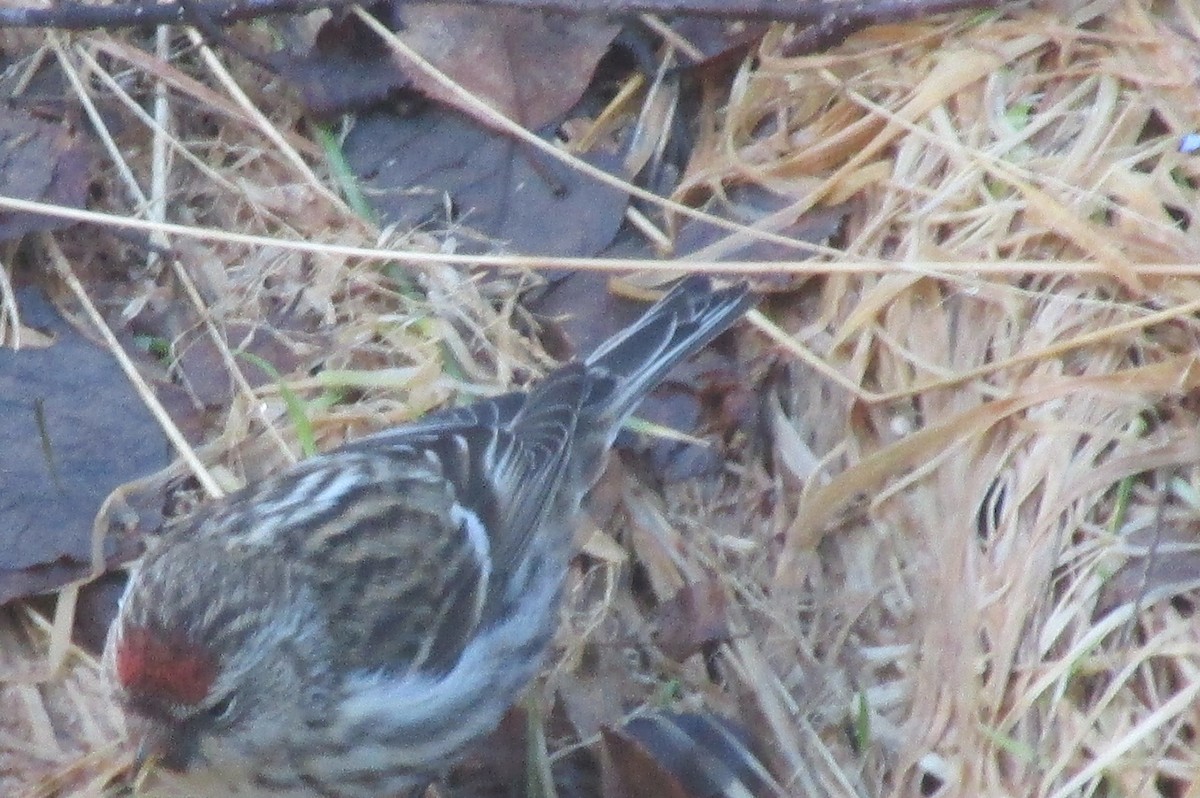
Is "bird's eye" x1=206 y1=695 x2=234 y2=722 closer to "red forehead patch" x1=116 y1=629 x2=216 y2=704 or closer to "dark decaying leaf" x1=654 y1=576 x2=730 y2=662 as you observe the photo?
"red forehead patch" x1=116 y1=629 x2=216 y2=704

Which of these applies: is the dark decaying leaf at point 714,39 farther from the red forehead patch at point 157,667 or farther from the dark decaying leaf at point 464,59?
the red forehead patch at point 157,667

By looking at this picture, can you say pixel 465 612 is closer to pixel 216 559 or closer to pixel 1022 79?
pixel 216 559

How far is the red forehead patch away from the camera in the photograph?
2811mm

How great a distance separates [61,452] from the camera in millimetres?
3607

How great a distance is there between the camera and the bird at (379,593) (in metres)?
2.91

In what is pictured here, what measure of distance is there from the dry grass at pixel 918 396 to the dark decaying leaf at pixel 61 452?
13 cm

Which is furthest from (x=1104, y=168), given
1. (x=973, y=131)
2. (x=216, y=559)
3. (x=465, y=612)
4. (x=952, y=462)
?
(x=216, y=559)

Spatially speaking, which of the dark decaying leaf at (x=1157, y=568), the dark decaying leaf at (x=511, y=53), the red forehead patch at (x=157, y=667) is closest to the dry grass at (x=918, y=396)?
the dark decaying leaf at (x=1157, y=568)

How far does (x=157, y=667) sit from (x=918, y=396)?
1.44m

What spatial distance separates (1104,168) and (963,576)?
788 millimetres

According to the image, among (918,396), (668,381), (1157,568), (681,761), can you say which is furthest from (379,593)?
(1157,568)

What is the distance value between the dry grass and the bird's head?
49 centimetres

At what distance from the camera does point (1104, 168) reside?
334cm

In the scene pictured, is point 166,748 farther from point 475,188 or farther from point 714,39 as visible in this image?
point 714,39
